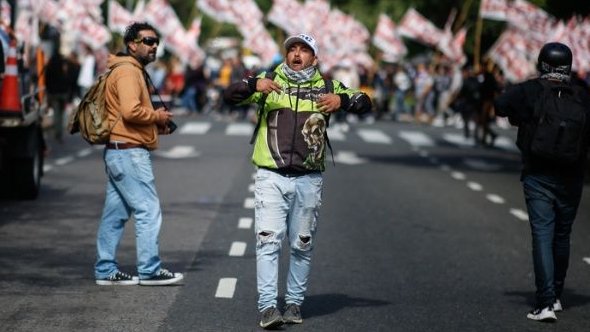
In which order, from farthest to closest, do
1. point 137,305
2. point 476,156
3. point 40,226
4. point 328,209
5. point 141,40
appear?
point 476,156, point 328,209, point 40,226, point 141,40, point 137,305

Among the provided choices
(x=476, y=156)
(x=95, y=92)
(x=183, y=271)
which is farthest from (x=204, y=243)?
(x=476, y=156)

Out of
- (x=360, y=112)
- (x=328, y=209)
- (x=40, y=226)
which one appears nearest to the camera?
(x=360, y=112)

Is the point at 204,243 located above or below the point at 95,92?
below

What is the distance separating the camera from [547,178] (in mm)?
8867

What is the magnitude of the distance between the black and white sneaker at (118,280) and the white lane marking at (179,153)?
47.1ft

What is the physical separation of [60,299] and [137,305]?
20.9 inches

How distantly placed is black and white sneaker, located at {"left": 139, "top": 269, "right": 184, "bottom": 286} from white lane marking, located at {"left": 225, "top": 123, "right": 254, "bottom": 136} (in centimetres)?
2274

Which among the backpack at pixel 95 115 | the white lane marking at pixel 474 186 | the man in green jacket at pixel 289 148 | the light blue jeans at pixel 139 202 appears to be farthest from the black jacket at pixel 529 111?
the white lane marking at pixel 474 186

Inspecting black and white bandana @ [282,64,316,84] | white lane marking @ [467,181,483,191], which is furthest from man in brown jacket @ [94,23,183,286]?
white lane marking @ [467,181,483,191]

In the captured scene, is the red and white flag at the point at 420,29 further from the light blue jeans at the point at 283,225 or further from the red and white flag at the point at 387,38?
the light blue jeans at the point at 283,225

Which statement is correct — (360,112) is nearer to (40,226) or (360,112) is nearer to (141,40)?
(141,40)

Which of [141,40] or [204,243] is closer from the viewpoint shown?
[141,40]

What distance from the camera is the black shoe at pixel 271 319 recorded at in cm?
804

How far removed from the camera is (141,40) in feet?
31.8
